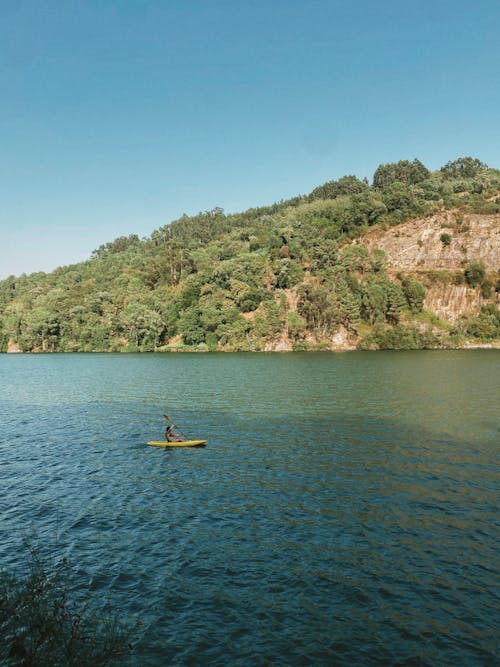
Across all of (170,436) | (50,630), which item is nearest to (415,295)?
(170,436)

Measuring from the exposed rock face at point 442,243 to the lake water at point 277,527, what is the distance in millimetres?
151118

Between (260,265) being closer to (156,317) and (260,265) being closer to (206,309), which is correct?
(206,309)

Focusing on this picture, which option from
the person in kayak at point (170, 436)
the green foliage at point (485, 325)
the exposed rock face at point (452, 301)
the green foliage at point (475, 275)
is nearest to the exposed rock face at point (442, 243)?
the green foliage at point (475, 275)

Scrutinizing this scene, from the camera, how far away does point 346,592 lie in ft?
56.2

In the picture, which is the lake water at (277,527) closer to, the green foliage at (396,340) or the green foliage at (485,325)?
the green foliage at (396,340)

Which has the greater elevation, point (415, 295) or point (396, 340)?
point (415, 295)

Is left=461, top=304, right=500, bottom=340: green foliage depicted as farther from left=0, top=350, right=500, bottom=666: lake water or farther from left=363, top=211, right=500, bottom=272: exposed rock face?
left=0, top=350, right=500, bottom=666: lake water

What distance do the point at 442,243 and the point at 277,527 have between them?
19078cm

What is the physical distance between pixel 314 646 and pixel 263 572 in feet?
14.9

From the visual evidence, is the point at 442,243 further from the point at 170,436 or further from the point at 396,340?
the point at 170,436

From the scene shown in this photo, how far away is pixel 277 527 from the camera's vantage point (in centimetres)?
2247


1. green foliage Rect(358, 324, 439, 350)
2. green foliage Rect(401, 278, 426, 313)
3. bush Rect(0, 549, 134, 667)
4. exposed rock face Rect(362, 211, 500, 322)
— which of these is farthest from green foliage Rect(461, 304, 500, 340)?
bush Rect(0, 549, 134, 667)

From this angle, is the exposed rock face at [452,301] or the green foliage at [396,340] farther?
the exposed rock face at [452,301]

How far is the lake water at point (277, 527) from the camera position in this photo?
48.6 ft
